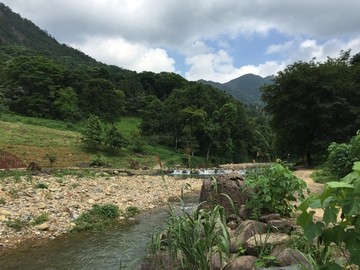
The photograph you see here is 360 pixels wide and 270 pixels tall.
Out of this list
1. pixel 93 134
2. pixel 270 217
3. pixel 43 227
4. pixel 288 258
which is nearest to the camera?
pixel 288 258

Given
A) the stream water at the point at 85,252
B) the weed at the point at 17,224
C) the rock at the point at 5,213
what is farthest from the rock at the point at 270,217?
the rock at the point at 5,213

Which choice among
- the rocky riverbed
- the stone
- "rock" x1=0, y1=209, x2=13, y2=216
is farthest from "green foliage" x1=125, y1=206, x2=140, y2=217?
"rock" x1=0, y1=209, x2=13, y2=216

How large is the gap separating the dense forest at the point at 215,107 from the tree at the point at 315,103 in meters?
0.06

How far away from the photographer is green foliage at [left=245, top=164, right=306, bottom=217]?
6.53m

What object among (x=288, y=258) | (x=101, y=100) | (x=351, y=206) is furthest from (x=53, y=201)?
(x=101, y=100)

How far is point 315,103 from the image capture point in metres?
28.2

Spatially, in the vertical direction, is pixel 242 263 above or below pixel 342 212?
below

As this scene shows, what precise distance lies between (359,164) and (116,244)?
8.08 meters

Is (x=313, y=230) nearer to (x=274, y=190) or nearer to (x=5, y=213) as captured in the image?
(x=274, y=190)

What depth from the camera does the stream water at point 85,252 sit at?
756cm

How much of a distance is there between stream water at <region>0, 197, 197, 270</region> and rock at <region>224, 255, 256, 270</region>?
2.04 meters

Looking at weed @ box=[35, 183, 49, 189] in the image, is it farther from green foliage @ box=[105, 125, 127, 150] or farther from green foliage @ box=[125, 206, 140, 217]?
green foliage @ box=[105, 125, 127, 150]

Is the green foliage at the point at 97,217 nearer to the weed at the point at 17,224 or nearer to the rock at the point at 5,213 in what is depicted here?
the weed at the point at 17,224

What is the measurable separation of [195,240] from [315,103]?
26.3 metres
